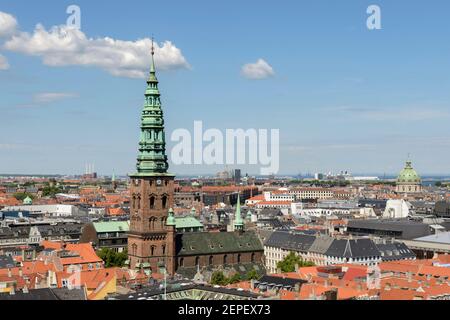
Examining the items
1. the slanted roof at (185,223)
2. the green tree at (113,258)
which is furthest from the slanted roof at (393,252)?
the green tree at (113,258)

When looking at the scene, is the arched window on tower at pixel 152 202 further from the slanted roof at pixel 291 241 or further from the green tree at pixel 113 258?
the slanted roof at pixel 291 241

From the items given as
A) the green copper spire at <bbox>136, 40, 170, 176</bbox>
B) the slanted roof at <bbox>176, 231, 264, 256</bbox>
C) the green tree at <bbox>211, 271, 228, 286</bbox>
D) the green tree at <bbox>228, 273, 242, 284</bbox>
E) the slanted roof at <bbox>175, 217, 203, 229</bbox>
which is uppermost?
the green copper spire at <bbox>136, 40, 170, 176</bbox>

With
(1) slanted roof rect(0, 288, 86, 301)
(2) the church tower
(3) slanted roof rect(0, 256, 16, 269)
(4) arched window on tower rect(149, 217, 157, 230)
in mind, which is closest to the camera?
(1) slanted roof rect(0, 288, 86, 301)

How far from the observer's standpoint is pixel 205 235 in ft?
324

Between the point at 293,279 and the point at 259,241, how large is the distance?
95.0 feet

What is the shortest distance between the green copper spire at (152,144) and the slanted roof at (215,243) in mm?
10583

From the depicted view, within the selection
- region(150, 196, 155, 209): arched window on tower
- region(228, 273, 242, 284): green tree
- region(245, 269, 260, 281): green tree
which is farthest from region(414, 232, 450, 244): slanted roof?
region(150, 196, 155, 209): arched window on tower

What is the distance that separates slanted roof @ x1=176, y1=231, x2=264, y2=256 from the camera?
9544cm

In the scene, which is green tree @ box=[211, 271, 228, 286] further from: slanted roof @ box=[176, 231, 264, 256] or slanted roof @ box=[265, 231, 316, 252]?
slanted roof @ box=[265, 231, 316, 252]

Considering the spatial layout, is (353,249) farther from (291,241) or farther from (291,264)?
(291,241)

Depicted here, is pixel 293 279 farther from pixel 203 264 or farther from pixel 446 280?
pixel 203 264

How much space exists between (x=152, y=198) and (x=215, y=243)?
41.3 feet

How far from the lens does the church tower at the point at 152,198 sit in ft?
300
